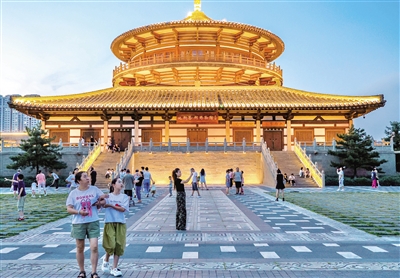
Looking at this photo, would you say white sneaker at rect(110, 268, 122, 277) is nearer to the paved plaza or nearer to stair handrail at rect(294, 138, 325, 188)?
the paved plaza

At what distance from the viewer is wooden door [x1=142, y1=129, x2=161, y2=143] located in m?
38.0

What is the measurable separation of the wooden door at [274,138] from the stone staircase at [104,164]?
44.6 ft

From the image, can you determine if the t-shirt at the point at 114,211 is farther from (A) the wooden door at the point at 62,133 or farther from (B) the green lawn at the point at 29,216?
(A) the wooden door at the point at 62,133

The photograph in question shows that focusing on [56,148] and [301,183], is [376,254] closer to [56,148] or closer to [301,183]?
[301,183]

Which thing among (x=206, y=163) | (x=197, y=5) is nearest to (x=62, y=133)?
(x=206, y=163)

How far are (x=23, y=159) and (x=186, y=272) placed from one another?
27019mm

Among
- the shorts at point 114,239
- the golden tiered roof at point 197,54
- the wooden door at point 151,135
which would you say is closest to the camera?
the shorts at point 114,239

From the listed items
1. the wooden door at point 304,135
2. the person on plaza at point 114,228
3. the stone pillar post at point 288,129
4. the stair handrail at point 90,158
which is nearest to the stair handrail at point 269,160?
the stone pillar post at point 288,129

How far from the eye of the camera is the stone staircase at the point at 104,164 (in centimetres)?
2931

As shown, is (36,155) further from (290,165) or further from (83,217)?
(83,217)

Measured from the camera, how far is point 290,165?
3209 cm

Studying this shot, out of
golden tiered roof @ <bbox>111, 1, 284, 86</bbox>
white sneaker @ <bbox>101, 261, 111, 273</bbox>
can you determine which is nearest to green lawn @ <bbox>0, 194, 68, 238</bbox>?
white sneaker @ <bbox>101, 261, 111, 273</bbox>

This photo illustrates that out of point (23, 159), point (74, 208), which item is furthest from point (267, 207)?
point (23, 159)

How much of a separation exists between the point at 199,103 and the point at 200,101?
2.31 feet
